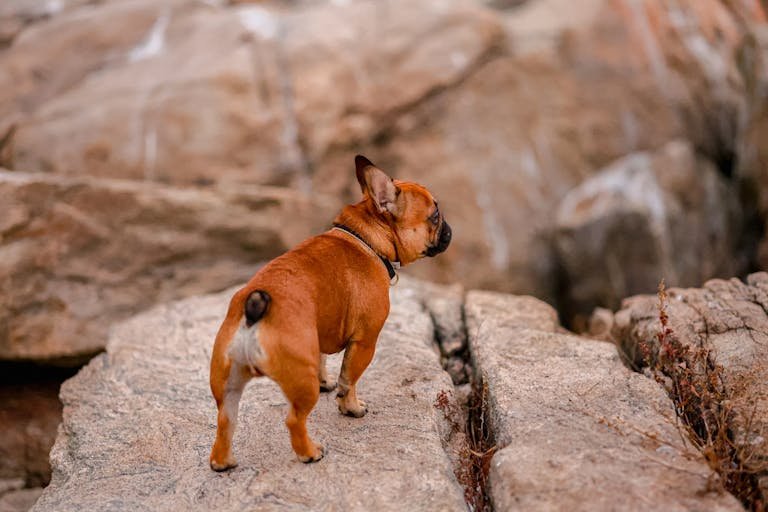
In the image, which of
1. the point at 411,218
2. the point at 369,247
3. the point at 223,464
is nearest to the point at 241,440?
the point at 223,464

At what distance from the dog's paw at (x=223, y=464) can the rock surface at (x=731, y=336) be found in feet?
10.7

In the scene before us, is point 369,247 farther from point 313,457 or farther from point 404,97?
point 404,97

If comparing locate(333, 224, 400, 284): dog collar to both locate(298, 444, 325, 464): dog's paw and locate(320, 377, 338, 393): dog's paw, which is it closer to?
locate(320, 377, 338, 393): dog's paw

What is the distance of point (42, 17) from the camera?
46.5ft

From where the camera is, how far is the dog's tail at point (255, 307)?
4.24 m

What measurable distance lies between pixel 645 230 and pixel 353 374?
25.7 ft

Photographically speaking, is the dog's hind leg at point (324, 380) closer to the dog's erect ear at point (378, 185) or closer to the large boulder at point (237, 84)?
the dog's erect ear at point (378, 185)

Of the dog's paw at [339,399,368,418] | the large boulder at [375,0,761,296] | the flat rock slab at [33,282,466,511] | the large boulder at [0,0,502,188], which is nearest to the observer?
the flat rock slab at [33,282,466,511]

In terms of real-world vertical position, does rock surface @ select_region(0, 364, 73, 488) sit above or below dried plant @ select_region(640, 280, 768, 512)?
below

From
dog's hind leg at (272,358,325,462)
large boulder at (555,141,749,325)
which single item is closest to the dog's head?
dog's hind leg at (272,358,325,462)

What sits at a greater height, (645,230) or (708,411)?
(708,411)

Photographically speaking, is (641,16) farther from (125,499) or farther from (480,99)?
(125,499)

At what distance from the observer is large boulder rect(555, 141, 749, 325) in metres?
11.4

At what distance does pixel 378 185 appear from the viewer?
5102mm
